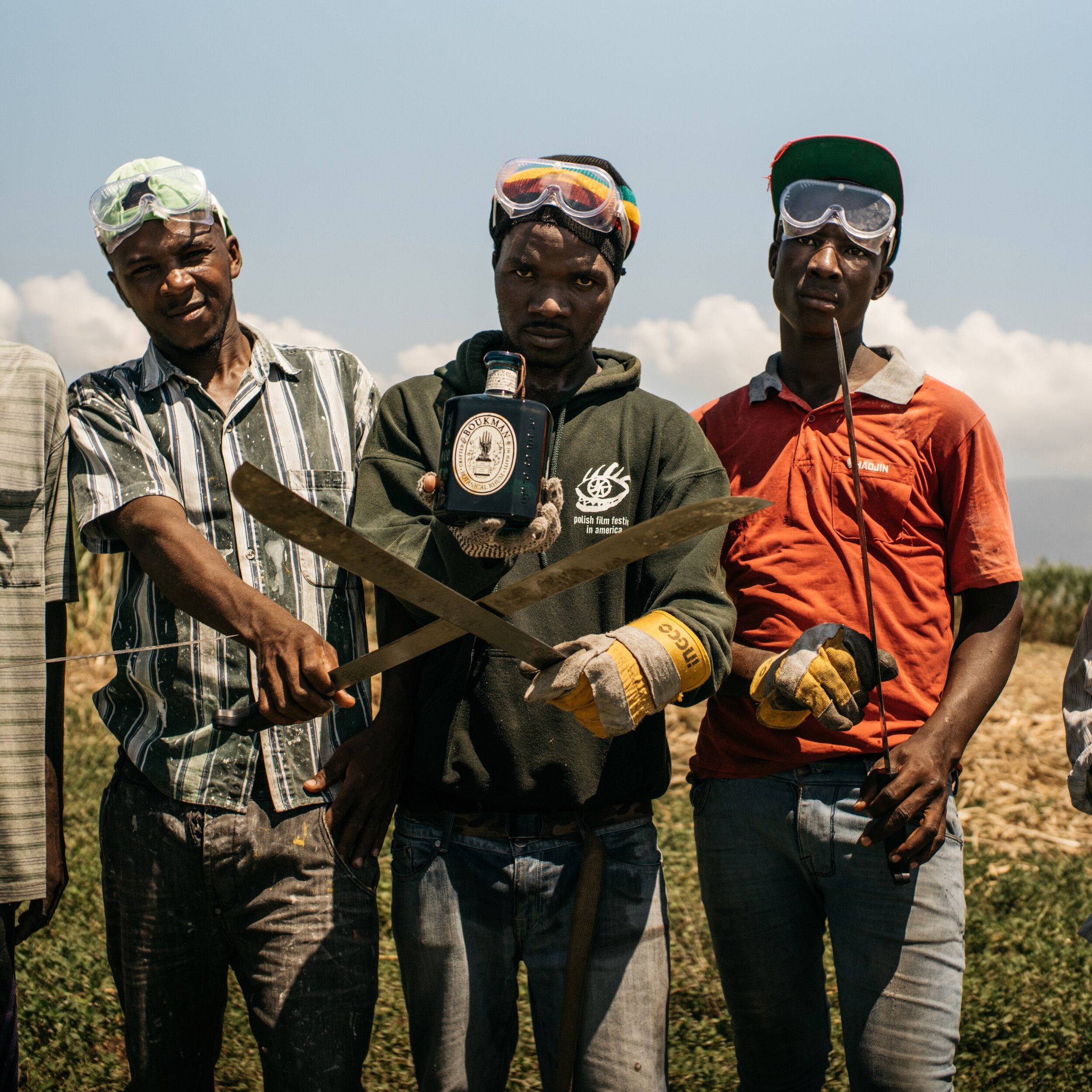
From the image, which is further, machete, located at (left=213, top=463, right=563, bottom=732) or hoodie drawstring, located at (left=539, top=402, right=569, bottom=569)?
hoodie drawstring, located at (left=539, top=402, right=569, bottom=569)

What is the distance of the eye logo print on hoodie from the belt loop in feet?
2.22

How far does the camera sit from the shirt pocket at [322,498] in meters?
2.48

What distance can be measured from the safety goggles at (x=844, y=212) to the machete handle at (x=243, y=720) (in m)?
1.65

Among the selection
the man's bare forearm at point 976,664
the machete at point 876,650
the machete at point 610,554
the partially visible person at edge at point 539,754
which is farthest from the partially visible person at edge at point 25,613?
the man's bare forearm at point 976,664

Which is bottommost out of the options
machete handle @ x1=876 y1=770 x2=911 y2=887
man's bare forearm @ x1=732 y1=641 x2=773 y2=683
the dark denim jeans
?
the dark denim jeans

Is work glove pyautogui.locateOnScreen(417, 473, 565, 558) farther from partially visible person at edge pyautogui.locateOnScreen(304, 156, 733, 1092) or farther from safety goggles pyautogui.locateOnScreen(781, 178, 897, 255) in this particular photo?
safety goggles pyautogui.locateOnScreen(781, 178, 897, 255)

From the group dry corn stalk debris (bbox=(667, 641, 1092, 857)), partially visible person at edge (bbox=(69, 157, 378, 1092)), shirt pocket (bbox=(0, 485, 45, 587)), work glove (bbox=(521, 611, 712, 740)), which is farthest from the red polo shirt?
dry corn stalk debris (bbox=(667, 641, 1092, 857))

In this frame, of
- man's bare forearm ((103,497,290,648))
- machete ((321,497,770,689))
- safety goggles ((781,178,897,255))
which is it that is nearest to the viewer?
machete ((321,497,770,689))

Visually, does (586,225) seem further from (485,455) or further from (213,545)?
(213,545)

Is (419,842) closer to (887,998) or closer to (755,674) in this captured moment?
(755,674)

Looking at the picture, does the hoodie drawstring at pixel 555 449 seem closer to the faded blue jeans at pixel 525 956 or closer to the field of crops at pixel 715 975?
the faded blue jeans at pixel 525 956

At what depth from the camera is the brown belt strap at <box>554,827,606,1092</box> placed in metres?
2.24

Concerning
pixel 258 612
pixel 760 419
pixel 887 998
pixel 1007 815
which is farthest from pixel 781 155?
pixel 1007 815

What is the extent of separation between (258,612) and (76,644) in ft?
25.4
